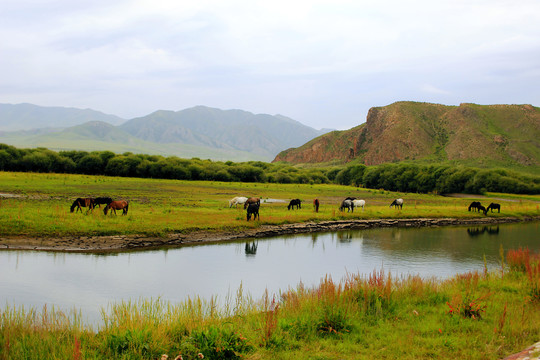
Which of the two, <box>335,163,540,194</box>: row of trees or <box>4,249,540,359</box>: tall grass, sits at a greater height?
<box>335,163,540,194</box>: row of trees

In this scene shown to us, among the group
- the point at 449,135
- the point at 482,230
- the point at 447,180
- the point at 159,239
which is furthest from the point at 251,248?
the point at 449,135

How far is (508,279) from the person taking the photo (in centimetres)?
1457

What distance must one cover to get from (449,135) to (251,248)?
12476 cm

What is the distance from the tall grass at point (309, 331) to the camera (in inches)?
302

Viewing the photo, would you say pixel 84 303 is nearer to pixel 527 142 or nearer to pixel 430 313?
pixel 430 313

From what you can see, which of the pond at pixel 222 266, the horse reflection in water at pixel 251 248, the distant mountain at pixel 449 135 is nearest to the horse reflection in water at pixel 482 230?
the pond at pixel 222 266

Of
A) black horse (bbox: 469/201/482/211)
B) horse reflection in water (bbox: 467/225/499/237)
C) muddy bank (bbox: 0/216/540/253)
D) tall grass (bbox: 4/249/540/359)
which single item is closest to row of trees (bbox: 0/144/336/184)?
black horse (bbox: 469/201/482/211)

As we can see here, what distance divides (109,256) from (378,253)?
50.0 feet

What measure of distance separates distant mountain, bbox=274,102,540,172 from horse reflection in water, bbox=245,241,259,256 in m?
98.0

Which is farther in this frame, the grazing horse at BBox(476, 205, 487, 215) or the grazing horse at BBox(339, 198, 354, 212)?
the grazing horse at BBox(476, 205, 487, 215)

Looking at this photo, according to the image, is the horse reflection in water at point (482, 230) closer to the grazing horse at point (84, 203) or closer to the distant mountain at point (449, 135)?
the grazing horse at point (84, 203)

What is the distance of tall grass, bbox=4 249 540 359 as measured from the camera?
7664 mm

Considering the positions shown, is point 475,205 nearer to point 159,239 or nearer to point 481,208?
point 481,208

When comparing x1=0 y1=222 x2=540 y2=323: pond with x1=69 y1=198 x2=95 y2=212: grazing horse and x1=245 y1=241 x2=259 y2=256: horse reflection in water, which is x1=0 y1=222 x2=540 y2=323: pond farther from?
x1=69 y1=198 x2=95 y2=212: grazing horse
